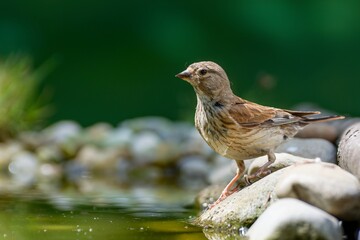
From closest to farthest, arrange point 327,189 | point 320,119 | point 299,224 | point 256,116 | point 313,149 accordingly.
A: point 299,224
point 327,189
point 256,116
point 320,119
point 313,149

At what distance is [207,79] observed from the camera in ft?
15.9

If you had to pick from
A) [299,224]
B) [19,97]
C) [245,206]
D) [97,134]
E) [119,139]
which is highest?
[19,97]

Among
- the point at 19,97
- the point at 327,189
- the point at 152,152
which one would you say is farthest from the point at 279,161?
the point at 19,97

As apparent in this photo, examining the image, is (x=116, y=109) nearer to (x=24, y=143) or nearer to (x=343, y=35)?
(x=24, y=143)

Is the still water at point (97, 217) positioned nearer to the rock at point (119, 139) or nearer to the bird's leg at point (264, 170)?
the bird's leg at point (264, 170)

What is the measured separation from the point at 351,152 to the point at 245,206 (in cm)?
73

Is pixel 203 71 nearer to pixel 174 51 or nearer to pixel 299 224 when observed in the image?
pixel 299 224

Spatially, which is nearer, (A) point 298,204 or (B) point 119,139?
(A) point 298,204

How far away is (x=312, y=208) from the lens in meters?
3.96

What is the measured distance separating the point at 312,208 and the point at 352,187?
30cm

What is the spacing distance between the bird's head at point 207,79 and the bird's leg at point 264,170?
A: 1.64 ft

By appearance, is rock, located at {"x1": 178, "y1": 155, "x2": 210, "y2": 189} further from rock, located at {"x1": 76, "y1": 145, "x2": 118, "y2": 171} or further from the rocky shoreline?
rock, located at {"x1": 76, "y1": 145, "x2": 118, "y2": 171}

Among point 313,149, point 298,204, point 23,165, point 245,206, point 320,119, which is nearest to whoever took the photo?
point 298,204

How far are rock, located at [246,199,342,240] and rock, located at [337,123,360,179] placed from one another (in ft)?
2.14
